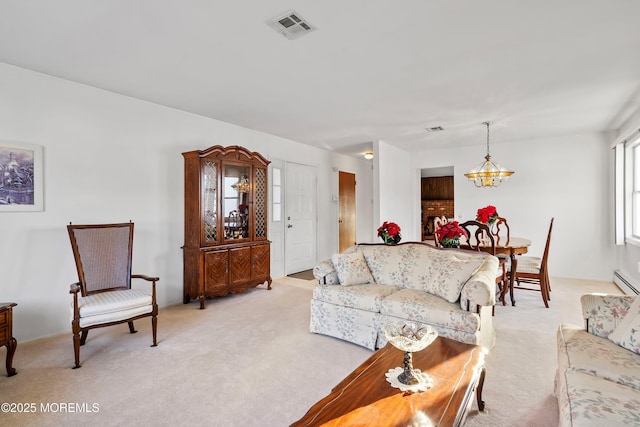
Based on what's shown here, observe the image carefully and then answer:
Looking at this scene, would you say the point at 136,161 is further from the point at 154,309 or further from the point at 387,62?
the point at 387,62

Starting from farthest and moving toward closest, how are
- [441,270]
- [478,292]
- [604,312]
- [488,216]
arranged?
[488,216]
[441,270]
[478,292]
[604,312]

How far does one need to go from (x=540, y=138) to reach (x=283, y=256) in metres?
5.05

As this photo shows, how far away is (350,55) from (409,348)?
7.50 ft

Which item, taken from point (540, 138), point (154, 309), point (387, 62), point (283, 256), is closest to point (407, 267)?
point (387, 62)

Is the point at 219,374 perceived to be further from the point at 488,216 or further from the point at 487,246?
the point at 488,216

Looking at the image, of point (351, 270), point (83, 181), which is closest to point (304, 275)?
point (351, 270)

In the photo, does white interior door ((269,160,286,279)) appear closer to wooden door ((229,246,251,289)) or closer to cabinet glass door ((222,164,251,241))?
cabinet glass door ((222,164,251,241))

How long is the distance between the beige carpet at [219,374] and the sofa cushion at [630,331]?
21.5 inches

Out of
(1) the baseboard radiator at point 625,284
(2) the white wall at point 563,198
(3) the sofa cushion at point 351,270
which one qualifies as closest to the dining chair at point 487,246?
(3) the sofa cushion at point 351,270

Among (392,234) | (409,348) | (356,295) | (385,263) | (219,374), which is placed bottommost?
(219,374)

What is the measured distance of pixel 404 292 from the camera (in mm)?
2879

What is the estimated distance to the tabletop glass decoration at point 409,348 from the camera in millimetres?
1473

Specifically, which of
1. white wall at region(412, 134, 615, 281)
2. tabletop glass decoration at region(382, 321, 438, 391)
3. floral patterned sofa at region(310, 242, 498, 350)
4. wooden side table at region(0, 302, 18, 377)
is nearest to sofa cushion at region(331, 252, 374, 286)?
floral patterned sofa at region(310, 242, 498, 350)

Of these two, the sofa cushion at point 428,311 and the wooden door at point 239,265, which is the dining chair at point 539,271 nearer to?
the sofa cushion at point 428,311
